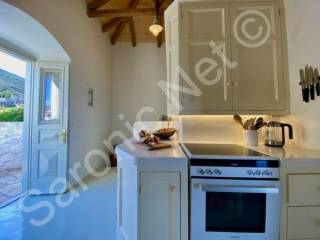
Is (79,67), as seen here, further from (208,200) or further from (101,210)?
(208,200)

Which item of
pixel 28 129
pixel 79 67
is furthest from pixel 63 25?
pixel 28 129

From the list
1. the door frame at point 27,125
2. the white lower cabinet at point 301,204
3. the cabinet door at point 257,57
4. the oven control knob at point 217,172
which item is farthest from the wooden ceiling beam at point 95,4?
the white lower cabinet at point 301,204

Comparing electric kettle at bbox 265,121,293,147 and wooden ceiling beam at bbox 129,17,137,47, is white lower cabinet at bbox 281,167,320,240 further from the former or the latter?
wooden ceiling beam at bbox 129,17,137,47

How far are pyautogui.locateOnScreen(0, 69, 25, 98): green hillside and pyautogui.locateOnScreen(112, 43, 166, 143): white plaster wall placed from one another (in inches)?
105

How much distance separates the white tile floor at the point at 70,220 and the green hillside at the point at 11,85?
187 centimetres

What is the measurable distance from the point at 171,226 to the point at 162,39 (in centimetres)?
551

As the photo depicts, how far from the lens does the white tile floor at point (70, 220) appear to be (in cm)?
A: 220

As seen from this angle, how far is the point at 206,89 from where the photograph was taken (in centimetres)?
202

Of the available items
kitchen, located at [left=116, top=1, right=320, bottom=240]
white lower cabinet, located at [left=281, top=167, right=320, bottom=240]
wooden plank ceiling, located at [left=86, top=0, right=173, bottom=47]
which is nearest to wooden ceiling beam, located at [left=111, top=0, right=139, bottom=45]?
wooden plank ceiling, located at [left=86, top=0, right=173, bottom=47]

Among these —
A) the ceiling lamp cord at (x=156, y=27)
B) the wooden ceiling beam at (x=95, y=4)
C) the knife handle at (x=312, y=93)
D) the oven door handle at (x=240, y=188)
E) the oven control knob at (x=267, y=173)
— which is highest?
the wooden ceiling beam at (x=95, y=4)

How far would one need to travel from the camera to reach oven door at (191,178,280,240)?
1.38m

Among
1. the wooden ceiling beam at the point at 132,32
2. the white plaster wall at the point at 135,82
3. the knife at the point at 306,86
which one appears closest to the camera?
the knife at the point at 306,86

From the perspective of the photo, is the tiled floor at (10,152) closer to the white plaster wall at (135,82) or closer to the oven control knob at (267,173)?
the white plaster wall at (135,82)

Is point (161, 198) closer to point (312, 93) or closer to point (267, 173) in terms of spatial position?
point (267, 173)
